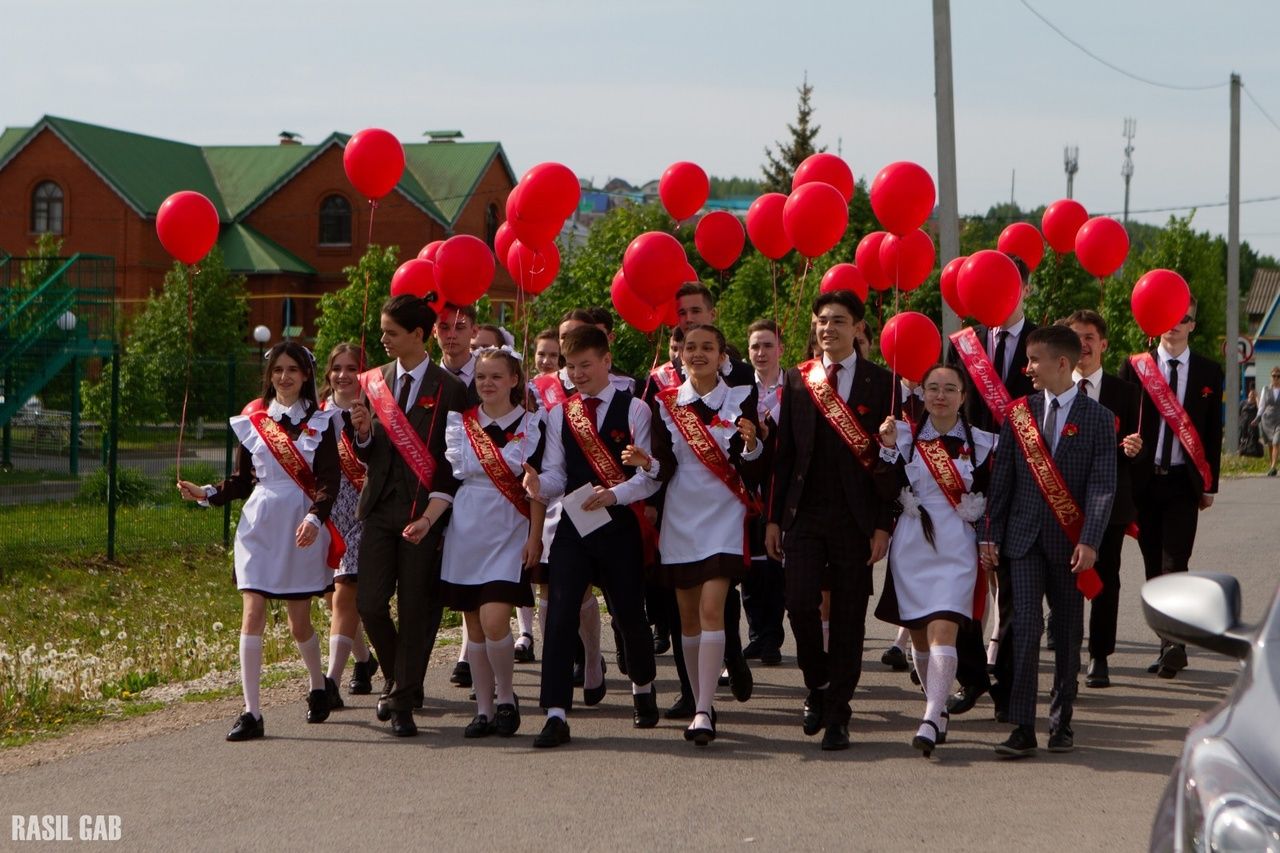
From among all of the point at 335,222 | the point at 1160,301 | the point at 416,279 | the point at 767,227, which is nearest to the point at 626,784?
the point at 416,279

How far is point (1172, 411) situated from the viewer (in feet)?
31.3

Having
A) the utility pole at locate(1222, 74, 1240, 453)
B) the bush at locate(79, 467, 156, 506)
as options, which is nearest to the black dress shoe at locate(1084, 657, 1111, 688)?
the bush at locate(79, 467, 156, 506)

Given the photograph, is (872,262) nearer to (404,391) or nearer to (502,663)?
(404,391)

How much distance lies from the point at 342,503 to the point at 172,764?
202 cm

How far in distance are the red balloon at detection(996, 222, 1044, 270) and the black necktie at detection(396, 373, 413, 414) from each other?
4.43 meters

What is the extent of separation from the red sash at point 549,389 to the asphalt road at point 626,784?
5.56 feet

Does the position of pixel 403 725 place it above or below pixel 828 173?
below

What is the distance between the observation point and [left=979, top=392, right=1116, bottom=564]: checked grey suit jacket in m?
7.22

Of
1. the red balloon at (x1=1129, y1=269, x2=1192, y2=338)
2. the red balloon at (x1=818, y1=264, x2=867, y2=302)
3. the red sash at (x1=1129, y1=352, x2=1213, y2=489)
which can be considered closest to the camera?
the red balloon at (x1=1129, y1=269, x2=1192, y2=338)

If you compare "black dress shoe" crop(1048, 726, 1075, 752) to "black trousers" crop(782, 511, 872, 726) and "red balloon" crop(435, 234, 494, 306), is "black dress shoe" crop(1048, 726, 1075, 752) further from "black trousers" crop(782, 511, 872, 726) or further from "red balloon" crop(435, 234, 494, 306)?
"red balloon" crop(435, 234, 494, 306)


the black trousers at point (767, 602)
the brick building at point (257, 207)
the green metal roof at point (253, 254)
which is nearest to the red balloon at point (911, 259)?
the black trousers at point (767, 602)

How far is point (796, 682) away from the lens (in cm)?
920

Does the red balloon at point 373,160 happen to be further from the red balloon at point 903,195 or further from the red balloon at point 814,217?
the red balloon at point 903,195

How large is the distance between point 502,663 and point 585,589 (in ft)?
1.69
